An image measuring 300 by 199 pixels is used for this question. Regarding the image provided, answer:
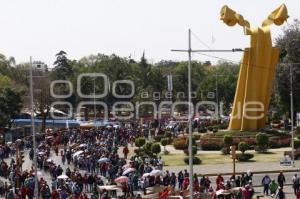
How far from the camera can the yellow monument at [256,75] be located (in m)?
57.0

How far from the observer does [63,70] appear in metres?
129

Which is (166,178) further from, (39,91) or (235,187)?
(39,91)

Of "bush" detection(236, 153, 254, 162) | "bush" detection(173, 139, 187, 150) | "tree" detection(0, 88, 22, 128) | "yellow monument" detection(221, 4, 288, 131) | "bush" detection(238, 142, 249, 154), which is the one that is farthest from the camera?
"tree" detection(0, 88, 22, 128)

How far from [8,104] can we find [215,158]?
89.9ft

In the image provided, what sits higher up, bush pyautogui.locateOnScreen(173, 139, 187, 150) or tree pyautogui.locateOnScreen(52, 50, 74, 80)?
tree pyautogui.locateOnScreen(52, 50, 74, 80)

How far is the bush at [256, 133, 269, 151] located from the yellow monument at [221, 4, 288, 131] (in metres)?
4.41

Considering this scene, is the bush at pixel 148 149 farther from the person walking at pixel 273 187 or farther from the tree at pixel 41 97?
the tree at pixel 41 97

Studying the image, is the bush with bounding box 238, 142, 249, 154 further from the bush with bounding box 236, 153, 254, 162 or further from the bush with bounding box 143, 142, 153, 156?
the bush with bounding box 143, 142, 153, 156

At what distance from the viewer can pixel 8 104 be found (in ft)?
230

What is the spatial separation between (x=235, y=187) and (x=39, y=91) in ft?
200

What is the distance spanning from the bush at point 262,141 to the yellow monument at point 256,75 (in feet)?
14.5

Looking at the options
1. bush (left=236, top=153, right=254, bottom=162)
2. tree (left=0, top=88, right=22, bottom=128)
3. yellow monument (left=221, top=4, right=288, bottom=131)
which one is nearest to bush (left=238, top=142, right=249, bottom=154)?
bush (left=236, top=153, right=254, bottom=162)

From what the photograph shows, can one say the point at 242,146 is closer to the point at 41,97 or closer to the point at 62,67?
the point at 41,97

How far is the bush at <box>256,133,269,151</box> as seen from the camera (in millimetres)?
52034
